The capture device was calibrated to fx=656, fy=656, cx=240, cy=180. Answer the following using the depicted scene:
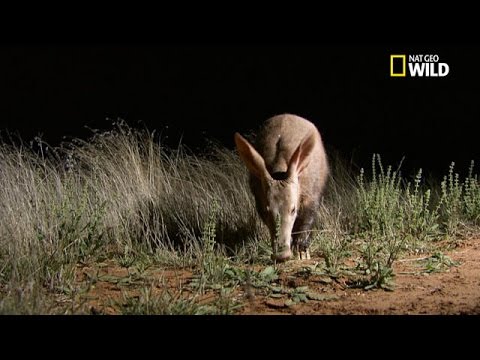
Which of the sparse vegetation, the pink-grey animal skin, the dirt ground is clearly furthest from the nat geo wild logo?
the dirt ground

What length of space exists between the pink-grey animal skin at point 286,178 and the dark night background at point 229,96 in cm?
595

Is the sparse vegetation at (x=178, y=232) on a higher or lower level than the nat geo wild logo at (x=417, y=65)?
lower

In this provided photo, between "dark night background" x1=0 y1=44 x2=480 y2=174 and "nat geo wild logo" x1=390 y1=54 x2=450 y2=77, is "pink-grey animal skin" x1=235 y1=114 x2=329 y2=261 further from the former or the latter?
"dark night background" x1=0 y1=44 x2=480 y2=174

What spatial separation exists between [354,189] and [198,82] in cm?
698

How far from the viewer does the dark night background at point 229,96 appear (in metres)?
13.1

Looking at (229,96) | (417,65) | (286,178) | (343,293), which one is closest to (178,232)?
(286,178)

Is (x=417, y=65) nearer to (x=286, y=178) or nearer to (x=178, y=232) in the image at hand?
(x=286, y=178)

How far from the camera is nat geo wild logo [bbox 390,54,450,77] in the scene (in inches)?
327

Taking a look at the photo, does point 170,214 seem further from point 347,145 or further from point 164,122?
point 164,122

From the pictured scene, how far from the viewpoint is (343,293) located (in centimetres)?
506

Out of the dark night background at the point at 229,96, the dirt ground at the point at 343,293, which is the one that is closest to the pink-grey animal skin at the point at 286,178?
the dirt ground at the point at 343,293

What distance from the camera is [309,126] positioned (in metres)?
7.18

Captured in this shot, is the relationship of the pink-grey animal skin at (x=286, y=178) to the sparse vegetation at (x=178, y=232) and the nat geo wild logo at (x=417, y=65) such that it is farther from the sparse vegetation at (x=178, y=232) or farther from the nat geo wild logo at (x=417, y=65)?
the nat geo wild logo at (x=417, y=65)
